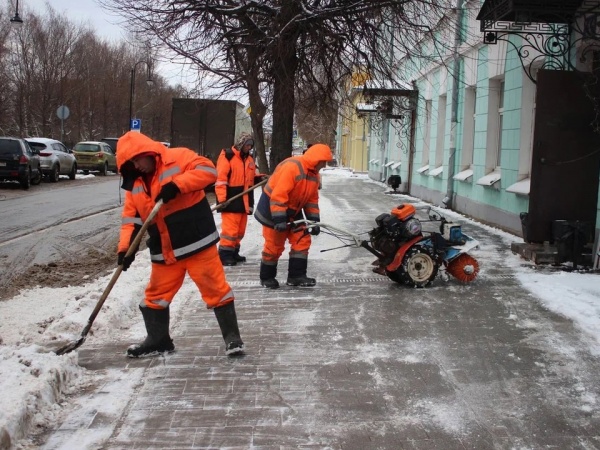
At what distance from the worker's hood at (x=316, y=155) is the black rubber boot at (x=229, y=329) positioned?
250 cm

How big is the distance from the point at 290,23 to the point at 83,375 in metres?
7.87

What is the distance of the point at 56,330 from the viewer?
5.68m

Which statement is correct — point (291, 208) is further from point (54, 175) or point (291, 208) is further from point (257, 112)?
point (54, 175)

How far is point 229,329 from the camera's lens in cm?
516

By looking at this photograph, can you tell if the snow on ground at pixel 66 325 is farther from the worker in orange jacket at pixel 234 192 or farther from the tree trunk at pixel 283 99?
the tree trunk at pixel 283 99

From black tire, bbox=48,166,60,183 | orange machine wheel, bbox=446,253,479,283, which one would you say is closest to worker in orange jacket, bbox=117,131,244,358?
orange machine wheel, bbox=446,253,479,283

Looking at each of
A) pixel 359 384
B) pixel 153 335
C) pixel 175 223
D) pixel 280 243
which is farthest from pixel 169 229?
pixel 280 243

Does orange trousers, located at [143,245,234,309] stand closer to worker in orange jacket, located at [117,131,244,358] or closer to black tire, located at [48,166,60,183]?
worker in orange jacket, located at [117,131,244,358]

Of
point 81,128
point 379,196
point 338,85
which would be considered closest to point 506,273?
point 338,85

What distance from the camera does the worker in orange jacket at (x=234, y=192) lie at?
9008mm

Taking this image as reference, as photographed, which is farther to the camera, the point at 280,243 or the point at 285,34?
the point at 285,34

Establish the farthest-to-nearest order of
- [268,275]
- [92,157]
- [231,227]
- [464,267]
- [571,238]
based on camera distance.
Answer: [92,157], [231,227], [571,238], [268,275], [464,267]

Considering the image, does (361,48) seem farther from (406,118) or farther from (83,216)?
(406,118)

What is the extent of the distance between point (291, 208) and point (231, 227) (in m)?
1.75
